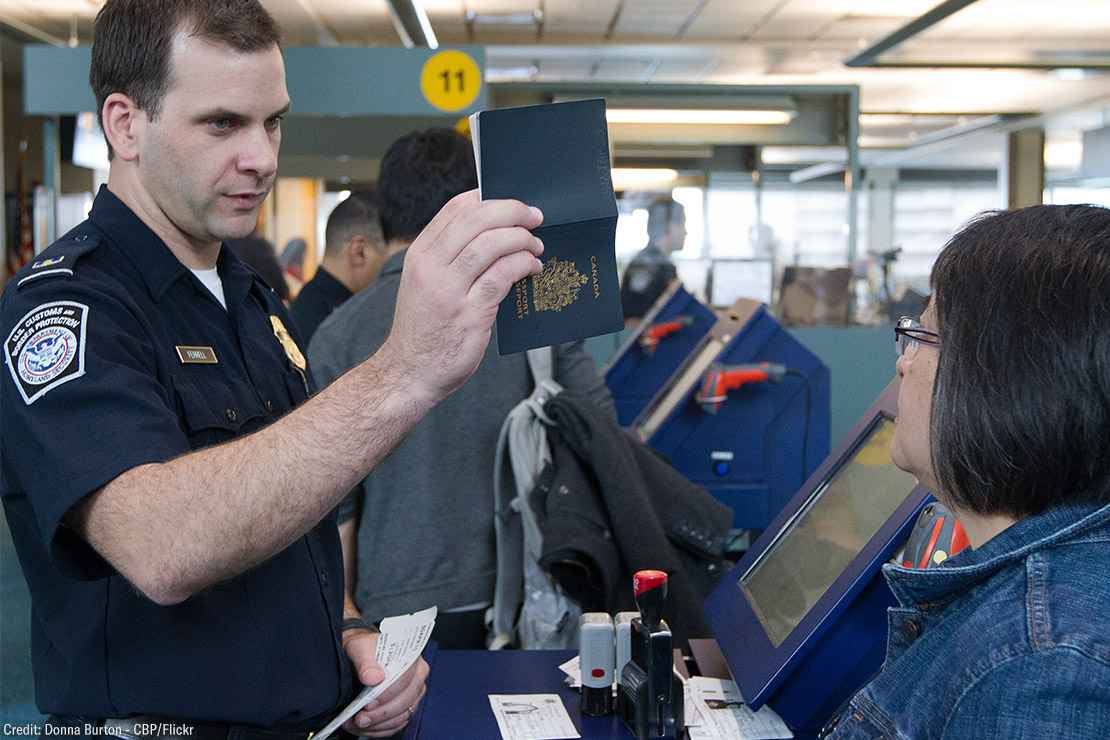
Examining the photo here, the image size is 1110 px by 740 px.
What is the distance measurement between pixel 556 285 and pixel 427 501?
1.17 metres

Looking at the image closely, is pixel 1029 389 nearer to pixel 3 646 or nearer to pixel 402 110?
pixel 3 646

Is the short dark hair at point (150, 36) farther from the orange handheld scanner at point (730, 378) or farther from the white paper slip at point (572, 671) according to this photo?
the orange handheld scanner at point (730, 378)

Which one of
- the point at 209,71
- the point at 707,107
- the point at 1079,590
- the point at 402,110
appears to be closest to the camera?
the point at 1079,590

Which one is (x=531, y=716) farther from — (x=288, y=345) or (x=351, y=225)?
(x=351, y=225)

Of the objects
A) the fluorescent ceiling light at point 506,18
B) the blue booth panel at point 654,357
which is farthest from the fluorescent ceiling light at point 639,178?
the blue booth panel at point 654,357

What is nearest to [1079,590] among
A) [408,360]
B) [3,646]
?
[408,360]

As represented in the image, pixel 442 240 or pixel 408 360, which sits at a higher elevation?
pixel 442 240

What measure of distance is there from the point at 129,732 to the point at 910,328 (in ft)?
3.04

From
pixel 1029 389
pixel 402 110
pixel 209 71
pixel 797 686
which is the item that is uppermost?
pixel 402 110

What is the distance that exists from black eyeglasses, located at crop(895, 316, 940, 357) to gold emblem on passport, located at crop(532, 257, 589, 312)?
1.14 ft

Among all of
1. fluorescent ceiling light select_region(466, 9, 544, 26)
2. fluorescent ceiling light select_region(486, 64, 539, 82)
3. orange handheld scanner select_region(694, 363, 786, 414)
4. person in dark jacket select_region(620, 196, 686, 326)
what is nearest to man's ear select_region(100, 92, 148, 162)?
orange handheld scanner select_region(694, 363, 786, 414)

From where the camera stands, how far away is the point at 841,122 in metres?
6.00

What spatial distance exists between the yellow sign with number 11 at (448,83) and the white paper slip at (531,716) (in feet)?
11.2

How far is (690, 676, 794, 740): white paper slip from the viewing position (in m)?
1.37
